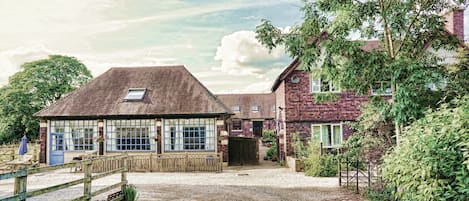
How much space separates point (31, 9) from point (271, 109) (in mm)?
34198

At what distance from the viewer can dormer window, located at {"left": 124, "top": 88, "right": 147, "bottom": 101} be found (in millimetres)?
23109

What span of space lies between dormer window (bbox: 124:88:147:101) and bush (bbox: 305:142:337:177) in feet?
33.3

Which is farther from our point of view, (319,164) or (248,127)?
(248,127)

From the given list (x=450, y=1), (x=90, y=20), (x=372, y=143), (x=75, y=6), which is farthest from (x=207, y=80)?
(x=450, y=1)

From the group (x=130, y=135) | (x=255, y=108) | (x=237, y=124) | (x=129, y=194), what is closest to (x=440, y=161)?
(x=129, y=194)

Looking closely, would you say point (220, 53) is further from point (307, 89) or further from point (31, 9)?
point (31, 9)

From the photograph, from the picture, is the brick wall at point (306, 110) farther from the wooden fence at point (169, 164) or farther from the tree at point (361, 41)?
the tree at point (361, 41)

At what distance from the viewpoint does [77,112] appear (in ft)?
74.4

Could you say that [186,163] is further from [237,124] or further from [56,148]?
[237,124]

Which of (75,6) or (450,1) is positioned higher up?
(75,6)

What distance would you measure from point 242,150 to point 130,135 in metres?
6.51

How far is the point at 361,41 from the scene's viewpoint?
36.5ft

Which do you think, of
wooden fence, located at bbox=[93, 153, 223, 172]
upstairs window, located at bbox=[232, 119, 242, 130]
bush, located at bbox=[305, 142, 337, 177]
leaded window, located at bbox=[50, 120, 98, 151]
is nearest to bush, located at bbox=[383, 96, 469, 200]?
bush, located at bbox=[305, 142, 337, 177]

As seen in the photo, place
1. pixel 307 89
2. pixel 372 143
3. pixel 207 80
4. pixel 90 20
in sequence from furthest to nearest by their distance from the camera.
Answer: pixel 207 80 → pixel 307 89 → pixel 90 20 → pixel 372 143
